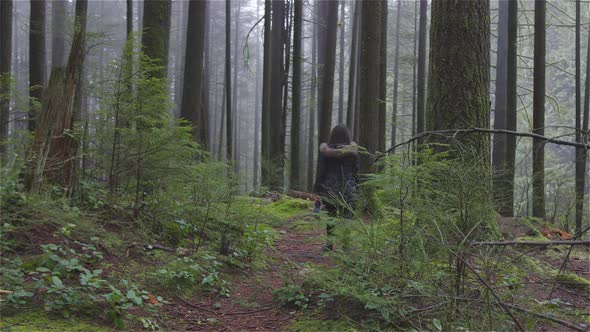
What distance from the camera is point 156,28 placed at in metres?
7.42

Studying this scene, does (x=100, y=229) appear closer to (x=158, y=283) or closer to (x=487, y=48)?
(x=158, y=283)

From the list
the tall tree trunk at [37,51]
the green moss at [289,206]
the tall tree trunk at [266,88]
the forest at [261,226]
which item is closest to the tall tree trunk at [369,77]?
the green moss at [289,206]

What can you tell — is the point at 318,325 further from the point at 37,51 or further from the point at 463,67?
the point at 37,51

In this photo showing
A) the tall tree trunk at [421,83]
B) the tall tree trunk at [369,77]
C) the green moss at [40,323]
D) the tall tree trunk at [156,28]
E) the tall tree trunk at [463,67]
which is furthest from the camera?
the tall tree trunk at [421,83]

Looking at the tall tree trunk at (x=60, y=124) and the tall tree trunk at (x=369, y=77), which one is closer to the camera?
the tall tree trunk at (x=60, y=124)

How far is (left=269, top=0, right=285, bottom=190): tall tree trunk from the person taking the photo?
43.6 feet

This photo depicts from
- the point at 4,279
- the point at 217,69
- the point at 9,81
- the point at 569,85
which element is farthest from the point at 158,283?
the point at 217,69

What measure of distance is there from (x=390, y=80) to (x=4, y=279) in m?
36.3

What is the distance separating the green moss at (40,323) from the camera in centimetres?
250

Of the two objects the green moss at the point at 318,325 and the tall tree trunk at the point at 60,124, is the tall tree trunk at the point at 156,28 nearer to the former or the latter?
the tall tree trunk at the point at 60,124

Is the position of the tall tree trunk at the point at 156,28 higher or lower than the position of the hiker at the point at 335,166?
higher

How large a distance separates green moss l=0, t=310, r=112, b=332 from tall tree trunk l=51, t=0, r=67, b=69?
4786 millimetres

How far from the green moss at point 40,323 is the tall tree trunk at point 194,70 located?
6850 millimetres

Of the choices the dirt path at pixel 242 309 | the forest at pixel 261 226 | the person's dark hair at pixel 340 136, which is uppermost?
the person's dark hair at pixel 340 136
